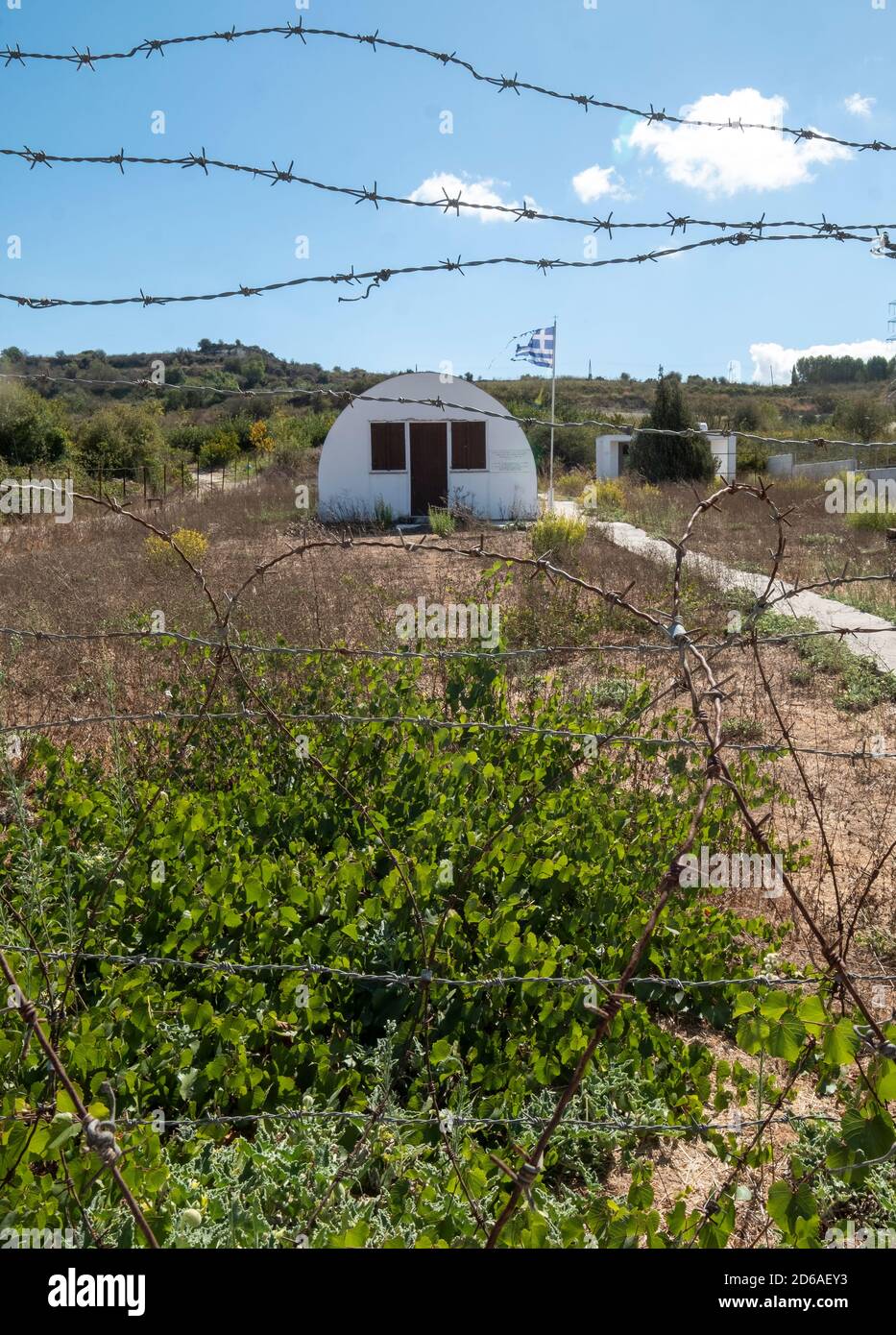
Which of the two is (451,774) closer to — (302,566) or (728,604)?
(728,604)

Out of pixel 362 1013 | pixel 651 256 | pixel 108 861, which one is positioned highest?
pixel 651 256

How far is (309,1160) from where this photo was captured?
1.92 m

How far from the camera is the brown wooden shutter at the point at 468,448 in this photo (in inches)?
802

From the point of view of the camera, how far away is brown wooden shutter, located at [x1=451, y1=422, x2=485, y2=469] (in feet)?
66.8

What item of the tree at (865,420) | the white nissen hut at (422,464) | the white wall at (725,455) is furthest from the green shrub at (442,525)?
the tree at (865,420)

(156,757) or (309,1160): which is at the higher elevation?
(156,757)

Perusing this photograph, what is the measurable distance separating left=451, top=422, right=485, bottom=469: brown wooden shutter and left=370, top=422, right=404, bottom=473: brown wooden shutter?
3.68 ft

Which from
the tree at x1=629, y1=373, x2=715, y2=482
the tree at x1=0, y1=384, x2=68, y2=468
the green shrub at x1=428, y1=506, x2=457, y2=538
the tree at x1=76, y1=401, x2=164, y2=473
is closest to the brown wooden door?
the green shrub at x1=428, y1=506, x2=457, y2=538

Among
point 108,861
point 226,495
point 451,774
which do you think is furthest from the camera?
point 226,495

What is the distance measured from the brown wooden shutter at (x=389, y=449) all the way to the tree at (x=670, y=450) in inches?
366

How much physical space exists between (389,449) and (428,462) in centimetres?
89

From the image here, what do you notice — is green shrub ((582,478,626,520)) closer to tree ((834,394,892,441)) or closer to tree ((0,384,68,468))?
tree ((0,384,68,468))

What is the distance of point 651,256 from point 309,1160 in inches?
91.6
